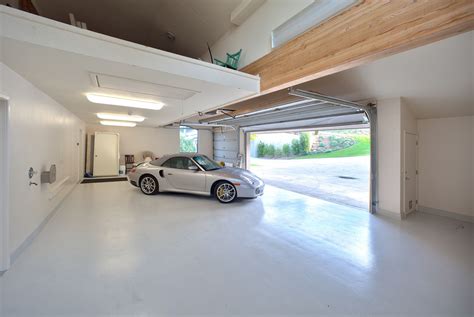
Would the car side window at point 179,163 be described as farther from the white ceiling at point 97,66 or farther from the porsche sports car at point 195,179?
the white ceiling at point 97,66

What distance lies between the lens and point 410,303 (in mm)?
1676

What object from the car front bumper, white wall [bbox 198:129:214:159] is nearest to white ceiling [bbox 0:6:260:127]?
the car front bumper

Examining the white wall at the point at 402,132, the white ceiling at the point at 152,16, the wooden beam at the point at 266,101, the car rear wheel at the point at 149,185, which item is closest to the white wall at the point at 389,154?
the white wall at the point at 402,132

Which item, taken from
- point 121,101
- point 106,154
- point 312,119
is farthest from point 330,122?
point 106,154

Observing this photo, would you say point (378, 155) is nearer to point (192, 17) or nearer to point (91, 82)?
point (192, 17)

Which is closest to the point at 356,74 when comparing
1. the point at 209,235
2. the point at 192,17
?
the point at 192,17

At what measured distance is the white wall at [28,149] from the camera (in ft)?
7.23

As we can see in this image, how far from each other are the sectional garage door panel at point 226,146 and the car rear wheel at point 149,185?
4433 mm

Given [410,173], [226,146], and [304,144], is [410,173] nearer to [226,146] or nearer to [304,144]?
[226,146]

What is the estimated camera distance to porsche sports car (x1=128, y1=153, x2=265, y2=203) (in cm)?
457

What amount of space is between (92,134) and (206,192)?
21.9 ft

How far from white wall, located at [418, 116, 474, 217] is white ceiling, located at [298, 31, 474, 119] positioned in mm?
265

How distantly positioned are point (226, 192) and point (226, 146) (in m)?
5.56

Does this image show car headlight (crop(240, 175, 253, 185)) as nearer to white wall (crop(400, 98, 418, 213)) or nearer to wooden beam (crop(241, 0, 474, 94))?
wooden beam (crop(241, 0, 474, 94))
